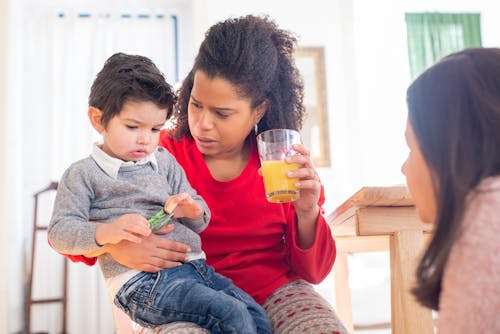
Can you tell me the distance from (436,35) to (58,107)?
362cm

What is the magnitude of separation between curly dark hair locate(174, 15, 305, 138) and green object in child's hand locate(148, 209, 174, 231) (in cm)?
42

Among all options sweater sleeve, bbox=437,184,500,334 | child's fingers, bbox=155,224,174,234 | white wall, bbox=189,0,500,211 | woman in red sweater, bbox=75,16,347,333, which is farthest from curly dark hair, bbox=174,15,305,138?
white wall, bbox=189,0,500,211

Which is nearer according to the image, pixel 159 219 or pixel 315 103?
pixel 159 219

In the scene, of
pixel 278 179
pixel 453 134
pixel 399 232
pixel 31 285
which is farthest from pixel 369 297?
pixel 453 134

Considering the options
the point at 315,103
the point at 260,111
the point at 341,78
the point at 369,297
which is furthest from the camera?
the point at 341,78

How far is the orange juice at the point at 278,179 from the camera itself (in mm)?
1344

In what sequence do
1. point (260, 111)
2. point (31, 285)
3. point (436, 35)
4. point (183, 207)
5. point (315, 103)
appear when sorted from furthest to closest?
point (436, 35)
point (315, 103)
point (31, 285)
point (260, 111)
point (183, 207)

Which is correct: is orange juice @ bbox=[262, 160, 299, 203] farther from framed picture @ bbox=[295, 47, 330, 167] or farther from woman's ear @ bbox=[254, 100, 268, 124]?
framed picture @ bbox=[295, 47, 330, 167]

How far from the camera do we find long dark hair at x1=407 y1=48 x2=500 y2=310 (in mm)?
858

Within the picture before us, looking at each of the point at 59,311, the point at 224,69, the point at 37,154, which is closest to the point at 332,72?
the point at 37,154

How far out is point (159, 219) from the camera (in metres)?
1.26

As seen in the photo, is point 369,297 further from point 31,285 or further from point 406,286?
point 31,285

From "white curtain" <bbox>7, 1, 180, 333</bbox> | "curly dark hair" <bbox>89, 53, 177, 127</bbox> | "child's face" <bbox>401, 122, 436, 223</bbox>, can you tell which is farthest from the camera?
"white curtain" <bbox>7, 1, 180, 333</bbox>

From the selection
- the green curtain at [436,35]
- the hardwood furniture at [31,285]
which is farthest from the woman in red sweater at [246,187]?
the green curtain at [436,35]
